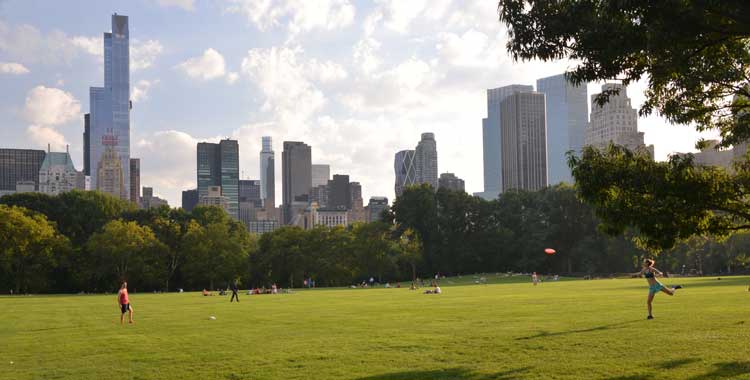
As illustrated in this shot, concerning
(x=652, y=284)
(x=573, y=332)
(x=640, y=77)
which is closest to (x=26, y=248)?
(x=652, y=284)

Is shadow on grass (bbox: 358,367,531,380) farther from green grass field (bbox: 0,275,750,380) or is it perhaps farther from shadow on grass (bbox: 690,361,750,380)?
shadow on grass (bbox: 690,361,750,380)

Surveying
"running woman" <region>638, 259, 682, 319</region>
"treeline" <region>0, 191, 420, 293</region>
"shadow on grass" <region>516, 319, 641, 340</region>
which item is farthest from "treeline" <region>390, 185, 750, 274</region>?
"shadow on grass" <region>516, 319, 641, 340</region>

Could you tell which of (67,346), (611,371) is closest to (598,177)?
(611,371)

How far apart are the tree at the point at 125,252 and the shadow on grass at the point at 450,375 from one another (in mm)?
81593

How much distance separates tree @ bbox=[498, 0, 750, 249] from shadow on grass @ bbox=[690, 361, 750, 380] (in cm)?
337

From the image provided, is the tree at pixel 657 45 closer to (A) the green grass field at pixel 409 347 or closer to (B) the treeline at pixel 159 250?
(A) the green grass field at pixel 409 347

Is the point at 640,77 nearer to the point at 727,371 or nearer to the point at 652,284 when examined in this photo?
the point at 727,371

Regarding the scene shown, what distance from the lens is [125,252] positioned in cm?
8969

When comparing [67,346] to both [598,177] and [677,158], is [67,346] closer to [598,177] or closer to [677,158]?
[598,177]

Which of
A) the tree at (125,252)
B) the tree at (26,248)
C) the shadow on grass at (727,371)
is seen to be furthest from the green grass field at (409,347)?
the tree at (26,248)

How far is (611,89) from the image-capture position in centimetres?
1673

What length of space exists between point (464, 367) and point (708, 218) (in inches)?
285

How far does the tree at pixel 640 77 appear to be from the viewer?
576 inches

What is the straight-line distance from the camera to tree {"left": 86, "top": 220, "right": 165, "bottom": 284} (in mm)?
89938
